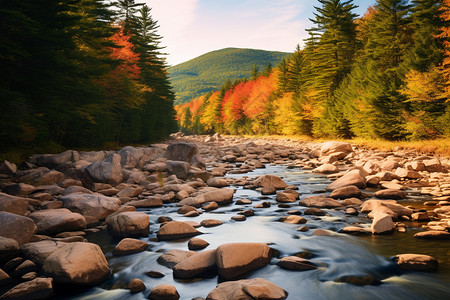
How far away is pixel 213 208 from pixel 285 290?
12.6 feet

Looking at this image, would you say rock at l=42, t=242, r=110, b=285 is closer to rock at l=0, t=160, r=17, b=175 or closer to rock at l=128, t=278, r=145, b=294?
rock at l=128, t=278, r=145, b=294

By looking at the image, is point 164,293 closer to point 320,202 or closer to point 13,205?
point 13,205

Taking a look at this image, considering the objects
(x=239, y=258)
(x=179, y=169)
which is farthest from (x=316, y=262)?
(x=179, y=169)

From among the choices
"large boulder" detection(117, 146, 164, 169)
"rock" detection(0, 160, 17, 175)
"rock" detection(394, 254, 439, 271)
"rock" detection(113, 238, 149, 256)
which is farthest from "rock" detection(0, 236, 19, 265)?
"large boulder" detection(117, 146, 164, 169)

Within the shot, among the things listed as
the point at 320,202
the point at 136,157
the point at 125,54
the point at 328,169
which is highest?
the point at 125,54

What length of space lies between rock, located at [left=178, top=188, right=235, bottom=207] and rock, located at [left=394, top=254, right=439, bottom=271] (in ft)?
14.7

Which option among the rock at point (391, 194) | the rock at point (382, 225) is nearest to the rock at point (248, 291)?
the rock at point (382, 225)

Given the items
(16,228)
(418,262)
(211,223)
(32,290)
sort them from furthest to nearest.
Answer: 1. (211,223)
2. (16,228)
3. (418,262)
4. (32,290)

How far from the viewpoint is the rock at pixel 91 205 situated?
6066 mm

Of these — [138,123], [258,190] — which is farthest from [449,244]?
[138,123]

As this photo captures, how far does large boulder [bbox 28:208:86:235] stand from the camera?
Answer: 5.07m

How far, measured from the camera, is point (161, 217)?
6.14 metres

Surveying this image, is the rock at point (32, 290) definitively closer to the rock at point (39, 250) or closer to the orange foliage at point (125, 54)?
the rock at point (39, 250)

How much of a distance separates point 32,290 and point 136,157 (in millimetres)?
10967
